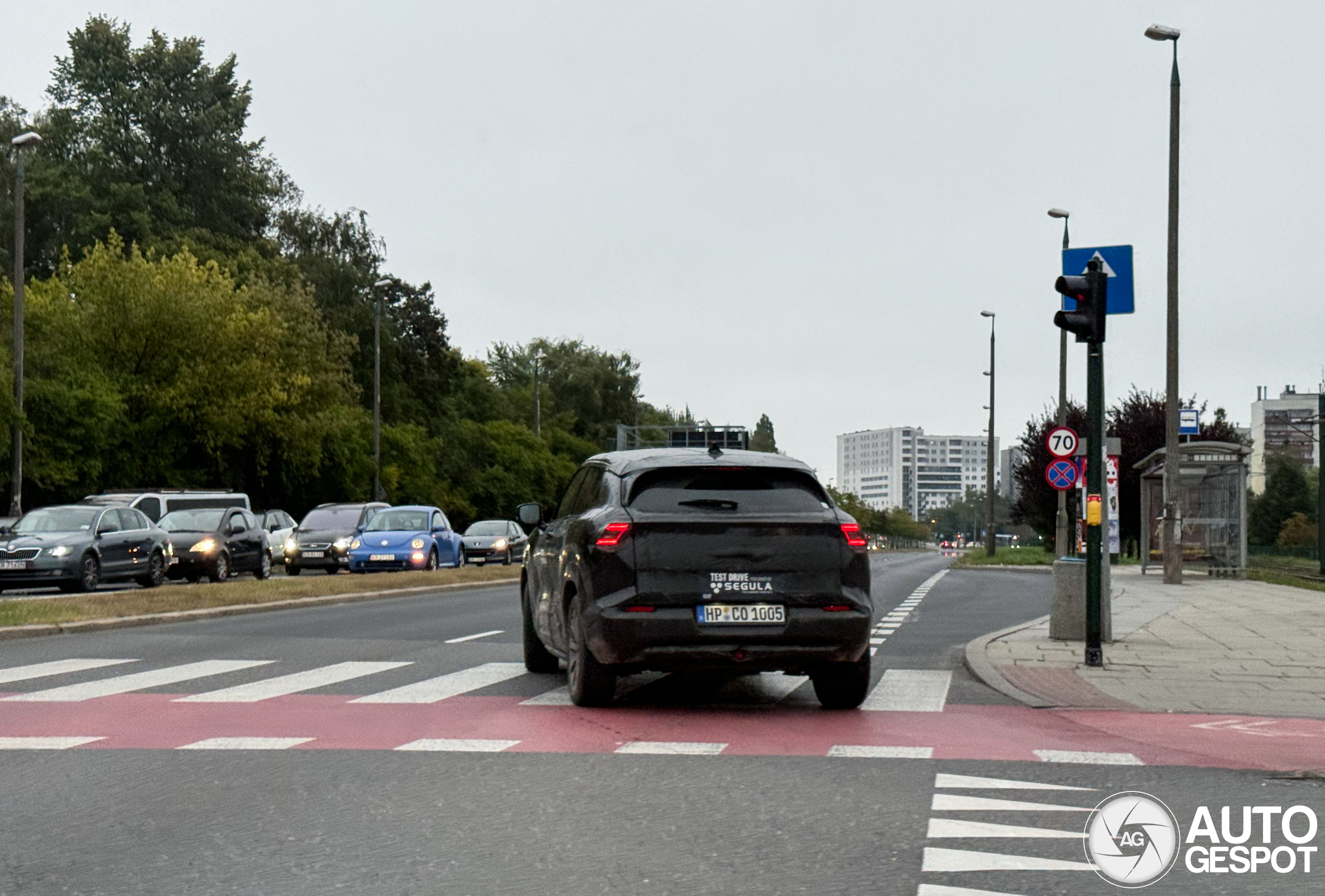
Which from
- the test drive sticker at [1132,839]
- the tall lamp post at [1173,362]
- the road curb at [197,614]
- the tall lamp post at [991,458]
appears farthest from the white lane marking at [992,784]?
the tall lamp post at [991,458]

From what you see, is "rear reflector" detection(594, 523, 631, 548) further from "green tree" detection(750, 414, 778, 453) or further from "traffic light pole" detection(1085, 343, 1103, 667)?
"green tree" detection(750, 414, 778, 453)

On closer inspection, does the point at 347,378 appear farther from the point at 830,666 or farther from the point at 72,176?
the point at 830,666

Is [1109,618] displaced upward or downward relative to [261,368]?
downward

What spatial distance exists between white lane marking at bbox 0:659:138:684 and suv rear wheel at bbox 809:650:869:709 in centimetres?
604

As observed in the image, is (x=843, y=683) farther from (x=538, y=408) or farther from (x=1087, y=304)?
(x=538, y=408)

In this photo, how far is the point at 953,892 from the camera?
5547mm

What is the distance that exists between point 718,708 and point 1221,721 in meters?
3.13

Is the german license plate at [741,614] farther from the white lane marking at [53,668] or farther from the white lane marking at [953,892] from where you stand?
the white lane marking at [53,668]

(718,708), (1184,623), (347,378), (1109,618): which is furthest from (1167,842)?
(347,378)

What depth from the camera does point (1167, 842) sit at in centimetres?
647

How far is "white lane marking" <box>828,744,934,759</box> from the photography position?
28.5ft

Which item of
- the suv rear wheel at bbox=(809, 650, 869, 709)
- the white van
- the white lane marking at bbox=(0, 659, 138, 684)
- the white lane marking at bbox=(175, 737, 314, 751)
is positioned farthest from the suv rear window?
the white van

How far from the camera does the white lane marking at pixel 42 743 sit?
8.95 meters

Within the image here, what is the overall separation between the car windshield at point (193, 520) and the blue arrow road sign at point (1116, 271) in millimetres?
20807
